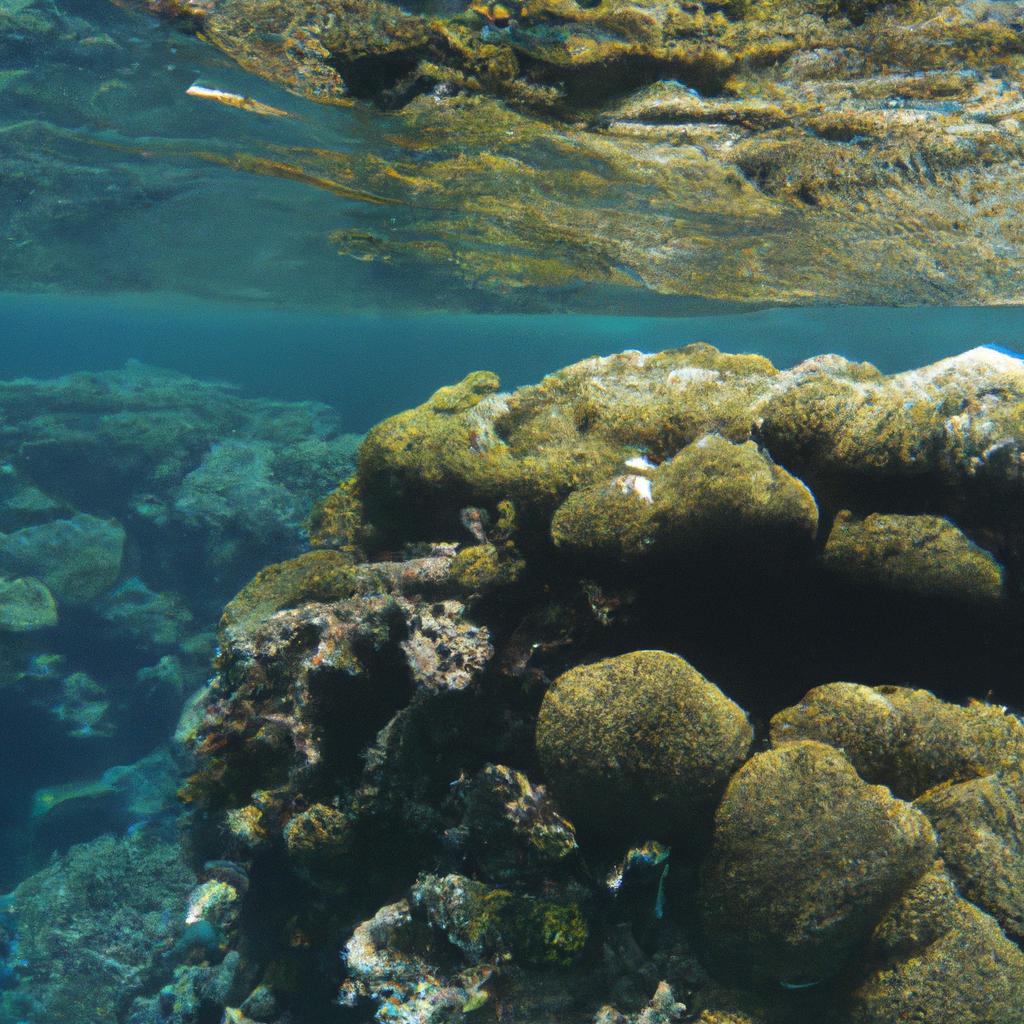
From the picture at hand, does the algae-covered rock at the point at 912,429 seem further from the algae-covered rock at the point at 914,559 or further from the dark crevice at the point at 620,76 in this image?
the dark crevice at the point at 620,76

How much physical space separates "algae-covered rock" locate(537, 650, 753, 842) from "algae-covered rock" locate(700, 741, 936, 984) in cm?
16

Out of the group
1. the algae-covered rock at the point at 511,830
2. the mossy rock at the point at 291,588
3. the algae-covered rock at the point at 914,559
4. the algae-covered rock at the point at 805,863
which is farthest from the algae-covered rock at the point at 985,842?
the mossy rock at the point at 291,588

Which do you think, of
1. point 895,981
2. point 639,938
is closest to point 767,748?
point 895,981

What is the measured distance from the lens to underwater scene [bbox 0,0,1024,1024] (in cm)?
287

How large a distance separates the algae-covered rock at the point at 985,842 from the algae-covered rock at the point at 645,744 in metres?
0.84

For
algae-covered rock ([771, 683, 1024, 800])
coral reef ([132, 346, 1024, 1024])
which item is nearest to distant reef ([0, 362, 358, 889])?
coral reef ([132, 346, 1024, 1024])

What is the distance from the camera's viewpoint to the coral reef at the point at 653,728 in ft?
8.85

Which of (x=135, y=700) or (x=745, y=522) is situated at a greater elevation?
(x=745, y=522)

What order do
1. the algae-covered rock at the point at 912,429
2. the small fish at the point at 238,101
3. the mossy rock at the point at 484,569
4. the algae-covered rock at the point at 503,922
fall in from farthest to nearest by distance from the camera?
the small fish at the point at 238,101
the mossy rock at the point at 484,569
the algae-covered rock at the point at 912,429
the algae-covered rock at the point at 503,922

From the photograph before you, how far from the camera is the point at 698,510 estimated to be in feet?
11.5

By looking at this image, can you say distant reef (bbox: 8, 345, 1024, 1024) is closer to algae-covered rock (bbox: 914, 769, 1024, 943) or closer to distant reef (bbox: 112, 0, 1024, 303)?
algae-covered rock (bbox: 914, 769, 1024, 943)

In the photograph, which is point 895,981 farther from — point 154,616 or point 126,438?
point 126,438

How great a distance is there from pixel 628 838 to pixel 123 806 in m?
14.7

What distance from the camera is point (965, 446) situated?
12.4ft
